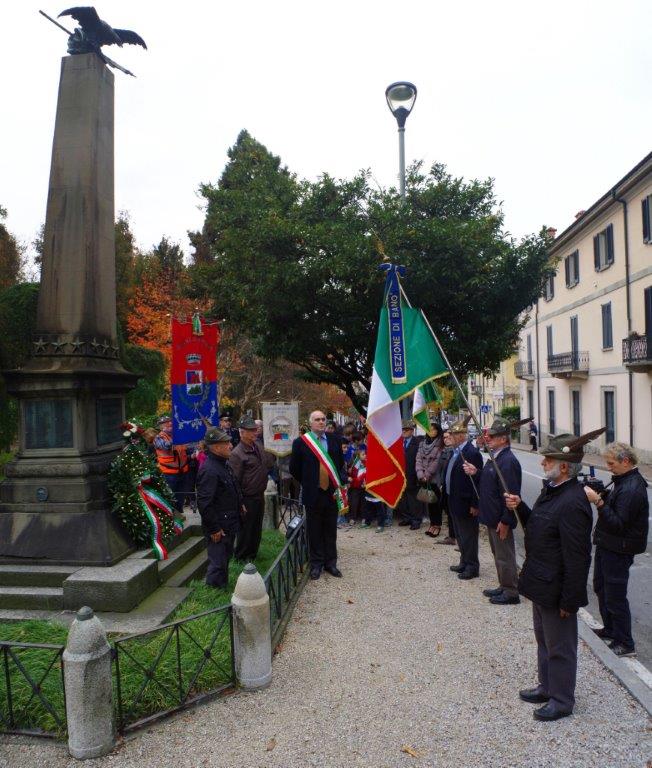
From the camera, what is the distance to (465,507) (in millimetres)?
7566

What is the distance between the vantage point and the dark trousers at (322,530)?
7441 millimetres

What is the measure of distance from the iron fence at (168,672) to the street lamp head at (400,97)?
32.1 ft

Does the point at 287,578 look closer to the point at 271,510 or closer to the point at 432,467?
the point at 271,510

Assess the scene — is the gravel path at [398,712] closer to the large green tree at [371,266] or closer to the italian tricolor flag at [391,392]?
the italian tricolor flag at [391,392]

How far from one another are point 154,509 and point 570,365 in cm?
2880

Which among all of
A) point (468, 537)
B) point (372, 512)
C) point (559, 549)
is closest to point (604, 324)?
point (372, 512)

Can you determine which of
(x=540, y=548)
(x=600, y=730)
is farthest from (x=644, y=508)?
(x=600, y=730)

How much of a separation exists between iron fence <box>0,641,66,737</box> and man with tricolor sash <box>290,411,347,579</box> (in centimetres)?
373

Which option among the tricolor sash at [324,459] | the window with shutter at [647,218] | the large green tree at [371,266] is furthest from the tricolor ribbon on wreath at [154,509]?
the window with shutter at [647,218]

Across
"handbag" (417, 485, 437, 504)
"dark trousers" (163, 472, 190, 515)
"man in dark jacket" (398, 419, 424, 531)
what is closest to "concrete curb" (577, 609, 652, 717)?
"handbag" (417, 485, 437, 504)

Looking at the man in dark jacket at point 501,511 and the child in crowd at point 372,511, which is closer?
the man in dark jacket at point 501,511

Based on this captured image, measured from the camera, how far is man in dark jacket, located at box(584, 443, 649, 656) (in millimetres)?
5098

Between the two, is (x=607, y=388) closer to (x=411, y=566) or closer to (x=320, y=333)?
(x=320, y=333)

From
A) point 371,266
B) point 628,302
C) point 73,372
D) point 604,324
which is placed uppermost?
point 628,302
